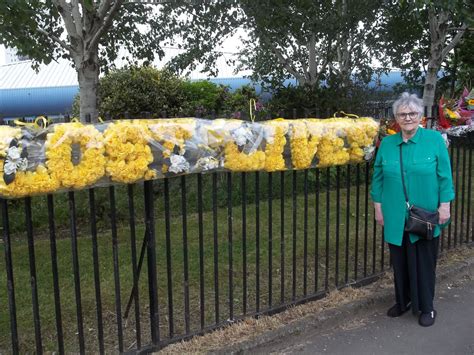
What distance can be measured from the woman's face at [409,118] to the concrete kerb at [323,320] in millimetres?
1416

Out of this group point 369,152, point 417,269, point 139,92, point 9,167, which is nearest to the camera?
point 9,167

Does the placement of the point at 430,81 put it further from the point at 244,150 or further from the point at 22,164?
the point at 22,164

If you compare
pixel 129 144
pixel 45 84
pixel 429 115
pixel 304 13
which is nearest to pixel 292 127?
pixel 129 144

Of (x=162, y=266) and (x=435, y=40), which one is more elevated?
(x=435, y=40)

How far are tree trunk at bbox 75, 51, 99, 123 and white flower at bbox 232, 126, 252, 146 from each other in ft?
15.1

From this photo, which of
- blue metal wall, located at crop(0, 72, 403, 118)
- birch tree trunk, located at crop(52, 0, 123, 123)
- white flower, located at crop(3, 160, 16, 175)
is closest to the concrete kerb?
white flower, located at crop(3, 160, 16, 175)

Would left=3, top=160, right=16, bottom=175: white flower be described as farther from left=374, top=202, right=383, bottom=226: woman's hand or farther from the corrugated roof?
the corrugated roof

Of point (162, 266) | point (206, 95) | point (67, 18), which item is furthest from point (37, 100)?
point (162, 266)

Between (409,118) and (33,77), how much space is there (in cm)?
2837

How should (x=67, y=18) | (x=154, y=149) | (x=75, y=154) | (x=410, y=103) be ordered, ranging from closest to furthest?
1. (x=75, y=154)
2. (x=154, y=149)
3. (x=410, y=103)
4. (x=67, y=18)

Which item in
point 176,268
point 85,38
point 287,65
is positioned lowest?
point 176,268

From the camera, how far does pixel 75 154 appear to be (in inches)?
103

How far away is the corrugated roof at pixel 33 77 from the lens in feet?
88.9

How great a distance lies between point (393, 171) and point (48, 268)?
131 inches
